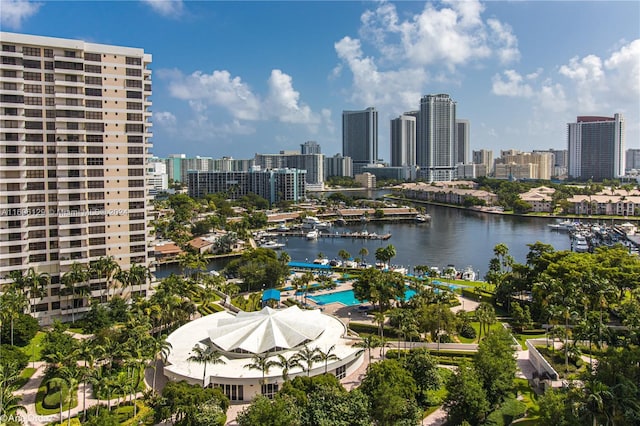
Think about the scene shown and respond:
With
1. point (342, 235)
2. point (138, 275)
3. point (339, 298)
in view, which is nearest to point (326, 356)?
point (138, 275)

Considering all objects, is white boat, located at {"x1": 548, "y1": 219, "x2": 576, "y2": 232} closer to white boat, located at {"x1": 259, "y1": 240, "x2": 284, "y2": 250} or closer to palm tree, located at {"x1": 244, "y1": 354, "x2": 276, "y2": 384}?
white boat, located at {"x1": 259, "y1": 240, "x2": 284, "y2": 250}

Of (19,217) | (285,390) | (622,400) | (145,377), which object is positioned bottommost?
(145,377)

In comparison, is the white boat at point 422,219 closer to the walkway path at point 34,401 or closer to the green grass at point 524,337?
the green grass at point 524,337

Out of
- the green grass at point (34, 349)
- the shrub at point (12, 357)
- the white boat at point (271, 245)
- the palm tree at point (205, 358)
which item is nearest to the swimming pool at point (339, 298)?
the palm tree at point (205, 358)

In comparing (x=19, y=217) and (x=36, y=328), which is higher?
(x=19, y=217)

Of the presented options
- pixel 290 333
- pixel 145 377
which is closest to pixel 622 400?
pixel 290 333

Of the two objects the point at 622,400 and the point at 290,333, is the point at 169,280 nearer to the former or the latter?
the point at 290,333
